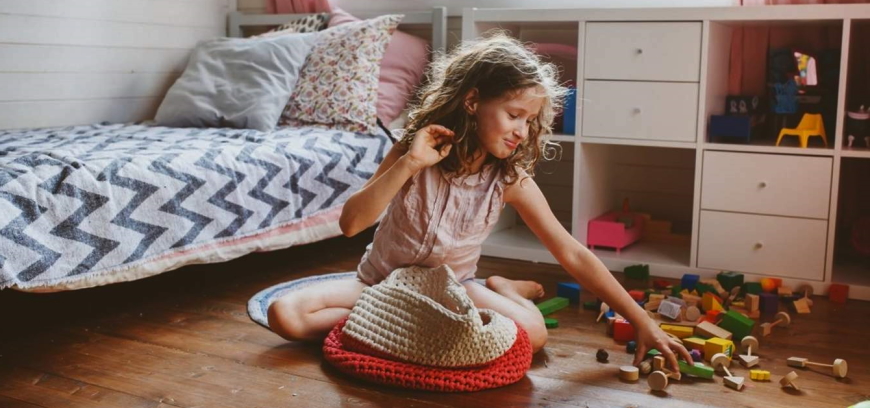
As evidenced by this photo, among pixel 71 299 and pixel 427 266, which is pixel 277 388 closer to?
pixel 427 266

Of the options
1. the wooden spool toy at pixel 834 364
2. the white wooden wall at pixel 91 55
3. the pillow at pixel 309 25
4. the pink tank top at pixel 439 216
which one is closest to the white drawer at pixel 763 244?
the wooden spool toy at pixel 834 364

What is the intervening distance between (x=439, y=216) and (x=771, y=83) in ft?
4.14

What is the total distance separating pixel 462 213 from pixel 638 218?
3.51 feet

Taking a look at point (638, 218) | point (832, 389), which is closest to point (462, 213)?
point (832, 389)

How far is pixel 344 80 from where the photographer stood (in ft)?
8.97

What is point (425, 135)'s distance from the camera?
5.22ft

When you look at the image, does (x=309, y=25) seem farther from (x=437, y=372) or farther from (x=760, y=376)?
(x=760, y=376)

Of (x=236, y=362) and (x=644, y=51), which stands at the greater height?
(x=644, y=51)

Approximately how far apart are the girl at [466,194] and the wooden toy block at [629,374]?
0.05 meters

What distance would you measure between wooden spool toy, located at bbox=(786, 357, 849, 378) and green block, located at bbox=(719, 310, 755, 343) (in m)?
0.16

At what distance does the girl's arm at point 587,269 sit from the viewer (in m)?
1.62

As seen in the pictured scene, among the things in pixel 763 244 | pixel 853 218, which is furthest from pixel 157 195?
pixel 853 218

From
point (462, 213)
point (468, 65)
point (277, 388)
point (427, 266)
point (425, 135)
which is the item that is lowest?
point (277, 388)

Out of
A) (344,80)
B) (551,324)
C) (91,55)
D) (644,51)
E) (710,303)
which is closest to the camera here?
(551,324)
